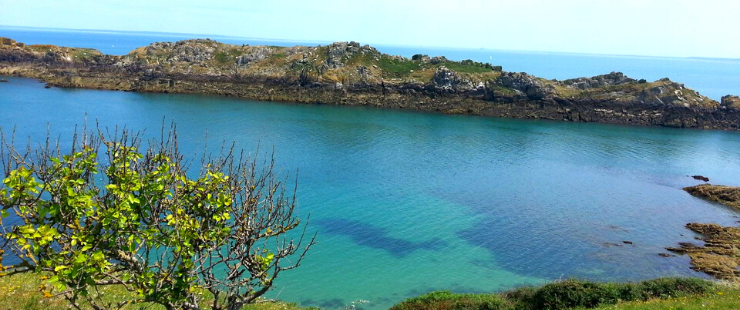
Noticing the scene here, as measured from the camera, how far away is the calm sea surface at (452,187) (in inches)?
1395

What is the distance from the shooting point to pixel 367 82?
437 feet

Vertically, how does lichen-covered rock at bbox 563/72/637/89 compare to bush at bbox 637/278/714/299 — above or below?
above

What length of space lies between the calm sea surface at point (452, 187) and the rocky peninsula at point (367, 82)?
1146 cm

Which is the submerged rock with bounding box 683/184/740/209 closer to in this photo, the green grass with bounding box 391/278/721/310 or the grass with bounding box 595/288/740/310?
the green grass with bounding box 391/278/721/310

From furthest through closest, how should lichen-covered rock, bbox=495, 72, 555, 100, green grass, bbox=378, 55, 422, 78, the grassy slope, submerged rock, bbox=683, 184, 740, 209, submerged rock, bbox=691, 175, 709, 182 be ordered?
green grass, bbox=378, 55, 422, 78 < lichen-covered rock, bbox=495, 72, 555, 100 < submerged rock, bbox=691, 175, 709, 182 < submerged rock, bbox=683, 184, 740, 209 < the grassy slope

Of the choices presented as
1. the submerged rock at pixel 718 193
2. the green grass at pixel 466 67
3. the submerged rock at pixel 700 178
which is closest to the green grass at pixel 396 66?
the green grass at pixel 466 67

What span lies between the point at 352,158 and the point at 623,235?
36001mm

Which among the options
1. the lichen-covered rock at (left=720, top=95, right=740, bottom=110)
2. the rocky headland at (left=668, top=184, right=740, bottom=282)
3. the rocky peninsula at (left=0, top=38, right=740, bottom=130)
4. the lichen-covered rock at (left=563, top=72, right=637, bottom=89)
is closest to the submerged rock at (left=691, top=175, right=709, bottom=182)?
the rocky headland at (left=668, top=184, right=740, bottom=282)

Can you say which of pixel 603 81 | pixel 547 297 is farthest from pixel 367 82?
pixel 547 297

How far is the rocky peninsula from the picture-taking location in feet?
400

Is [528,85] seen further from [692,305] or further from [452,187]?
[692,305]

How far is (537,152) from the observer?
82.2 meters

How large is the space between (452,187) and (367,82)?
3175 inches

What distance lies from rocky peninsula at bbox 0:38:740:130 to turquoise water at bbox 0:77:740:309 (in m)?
9.88
